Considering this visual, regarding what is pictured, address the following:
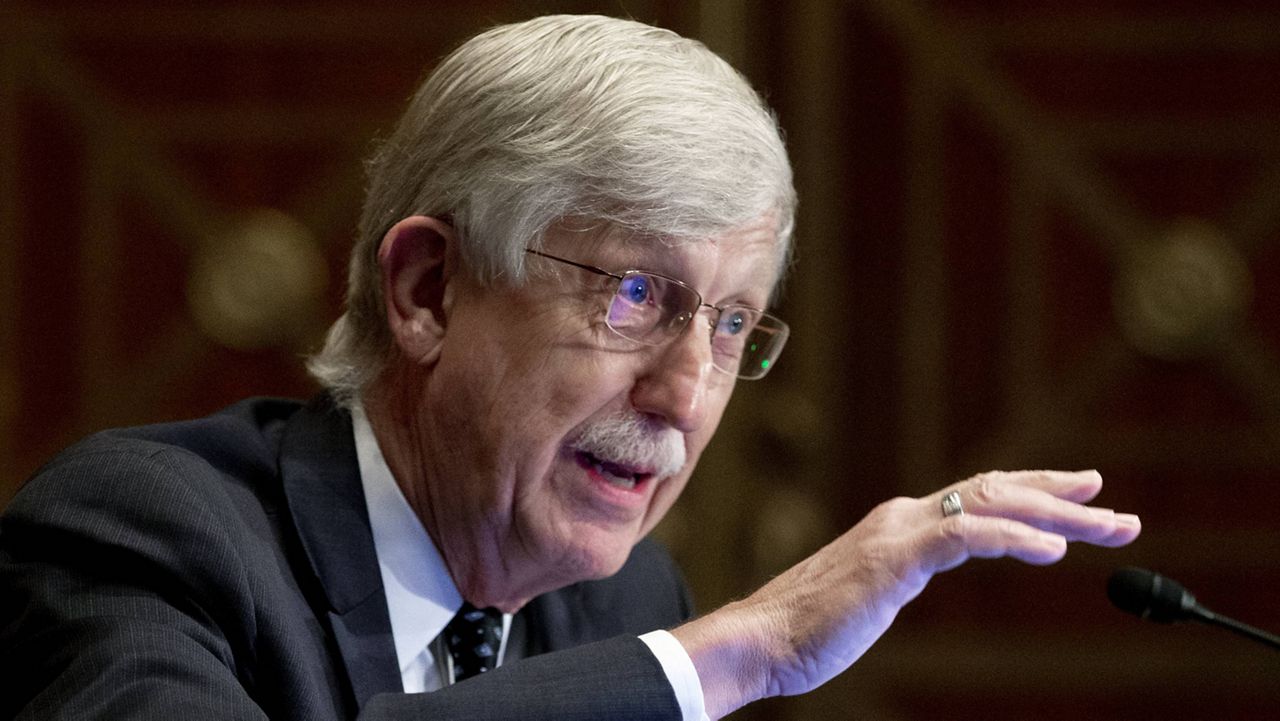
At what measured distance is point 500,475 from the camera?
5.76ft

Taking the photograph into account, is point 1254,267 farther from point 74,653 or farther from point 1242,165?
point 74,653

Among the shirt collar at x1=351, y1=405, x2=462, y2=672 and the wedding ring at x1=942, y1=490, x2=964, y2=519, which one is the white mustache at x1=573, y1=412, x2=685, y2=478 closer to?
the shirt collar at x1=351, y1=405, x2=462, y2=672

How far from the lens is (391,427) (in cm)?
186

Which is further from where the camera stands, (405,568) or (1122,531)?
(405,568)

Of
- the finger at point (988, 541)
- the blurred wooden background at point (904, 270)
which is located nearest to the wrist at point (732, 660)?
the finger at point (988, 541)

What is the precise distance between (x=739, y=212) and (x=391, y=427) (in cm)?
50

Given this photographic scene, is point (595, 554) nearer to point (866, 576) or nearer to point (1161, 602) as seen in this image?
point (866, 576)

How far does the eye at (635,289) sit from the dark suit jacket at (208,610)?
0.41 meters

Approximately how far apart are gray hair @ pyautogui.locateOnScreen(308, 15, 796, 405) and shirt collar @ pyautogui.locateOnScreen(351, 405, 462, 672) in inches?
5.7

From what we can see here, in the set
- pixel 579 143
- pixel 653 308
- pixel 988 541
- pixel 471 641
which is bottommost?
pixel 471 641

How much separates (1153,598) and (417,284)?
90 centimetres

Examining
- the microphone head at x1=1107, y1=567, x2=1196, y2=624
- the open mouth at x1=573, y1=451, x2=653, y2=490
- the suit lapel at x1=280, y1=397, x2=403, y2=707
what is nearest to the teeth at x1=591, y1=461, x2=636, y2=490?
the open mouth at x1=573, y1=451, x2=653, y2=490

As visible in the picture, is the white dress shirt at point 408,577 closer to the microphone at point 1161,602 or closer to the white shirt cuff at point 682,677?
the white shirt cuff at point 682,677

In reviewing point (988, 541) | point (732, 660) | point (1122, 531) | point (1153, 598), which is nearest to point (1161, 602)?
point (1153, 598)
